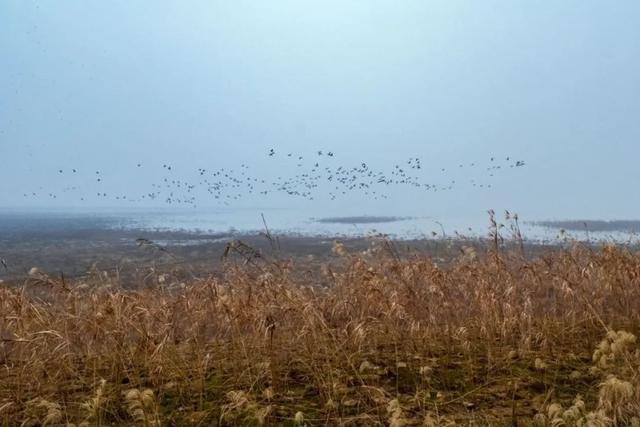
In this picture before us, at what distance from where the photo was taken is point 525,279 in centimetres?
860

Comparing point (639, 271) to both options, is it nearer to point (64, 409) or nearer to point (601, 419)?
point (601, 419)

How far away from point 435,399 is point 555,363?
1.76 meters

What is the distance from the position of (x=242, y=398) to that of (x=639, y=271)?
6.11m

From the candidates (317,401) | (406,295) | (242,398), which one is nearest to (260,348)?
(317,401)

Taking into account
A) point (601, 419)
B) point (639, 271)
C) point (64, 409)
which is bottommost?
point (64, 409)

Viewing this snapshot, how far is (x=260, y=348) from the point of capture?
5852 mm

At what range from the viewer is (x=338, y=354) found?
5.91 metres

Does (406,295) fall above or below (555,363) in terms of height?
above

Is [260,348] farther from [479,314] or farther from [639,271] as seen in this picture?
[639,271]

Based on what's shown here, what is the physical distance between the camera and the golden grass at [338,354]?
15.3 feet

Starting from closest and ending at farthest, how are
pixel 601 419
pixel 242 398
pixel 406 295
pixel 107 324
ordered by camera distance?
pixel 601 419 → pixel 242 398 → pixel 107 324 → pixel 406 295

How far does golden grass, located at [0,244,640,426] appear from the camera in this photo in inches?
183

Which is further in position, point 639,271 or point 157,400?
point 639,271

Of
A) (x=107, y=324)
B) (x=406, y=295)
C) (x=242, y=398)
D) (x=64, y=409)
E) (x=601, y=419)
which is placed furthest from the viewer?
(x=406, y=295)
